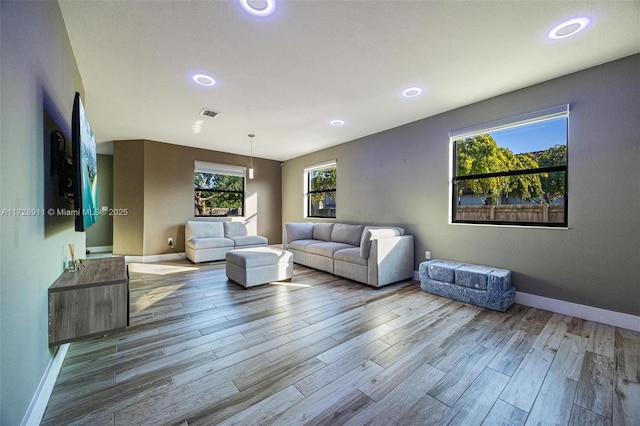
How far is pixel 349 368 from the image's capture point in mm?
1771

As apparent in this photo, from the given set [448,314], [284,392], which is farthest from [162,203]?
[448,314]

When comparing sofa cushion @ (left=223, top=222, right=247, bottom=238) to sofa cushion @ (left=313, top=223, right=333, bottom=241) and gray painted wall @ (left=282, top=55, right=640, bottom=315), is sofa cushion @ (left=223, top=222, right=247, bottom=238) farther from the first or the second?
gray painted wall @ (left=282, top=55, right=640, bottom=315)

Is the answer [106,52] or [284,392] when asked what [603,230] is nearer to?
[284,392]

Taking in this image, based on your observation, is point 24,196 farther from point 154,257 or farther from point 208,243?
point 154,257

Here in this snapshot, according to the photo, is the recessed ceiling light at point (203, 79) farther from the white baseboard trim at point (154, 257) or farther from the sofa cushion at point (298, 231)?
the white baseboard trim at point (154, 257)

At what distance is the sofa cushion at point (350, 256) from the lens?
3730 millimetres

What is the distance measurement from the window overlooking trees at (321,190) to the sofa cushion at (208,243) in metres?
2.07

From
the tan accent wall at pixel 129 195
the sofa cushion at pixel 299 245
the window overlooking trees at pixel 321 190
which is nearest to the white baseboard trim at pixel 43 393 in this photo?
the sofa cushion at pixel 299 245

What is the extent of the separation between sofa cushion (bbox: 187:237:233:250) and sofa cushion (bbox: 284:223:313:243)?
126 centimetres

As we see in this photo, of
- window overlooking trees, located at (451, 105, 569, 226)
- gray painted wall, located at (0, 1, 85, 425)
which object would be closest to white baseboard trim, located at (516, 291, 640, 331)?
window overlooking trees, located at (451, 105, 569, 226)

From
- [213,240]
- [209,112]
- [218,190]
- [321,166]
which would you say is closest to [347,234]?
[321,166]

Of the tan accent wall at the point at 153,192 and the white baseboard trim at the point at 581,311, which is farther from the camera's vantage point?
the tan accent wall at the point at 153,192

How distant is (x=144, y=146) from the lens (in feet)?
17.3

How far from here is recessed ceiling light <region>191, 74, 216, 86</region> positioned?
8.99ft
